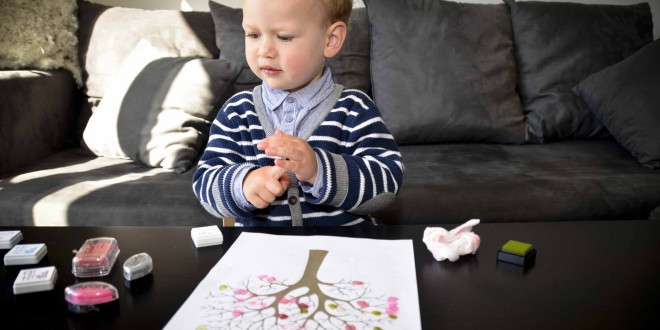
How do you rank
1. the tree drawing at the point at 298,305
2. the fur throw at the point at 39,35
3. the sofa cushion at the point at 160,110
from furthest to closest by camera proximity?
the fur throw at the point at 39,35 < the sofa cushion at the point at 160,110 < the tree drawing at the point at 298,305

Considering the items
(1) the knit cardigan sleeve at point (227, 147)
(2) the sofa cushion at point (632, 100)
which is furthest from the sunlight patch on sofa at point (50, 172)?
(2) the sofa cushion at point (632, 100)

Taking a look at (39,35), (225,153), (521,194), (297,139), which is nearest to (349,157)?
(297,139)

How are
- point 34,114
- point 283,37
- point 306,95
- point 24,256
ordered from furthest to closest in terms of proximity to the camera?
1. point 34,114
2. point 306,95
3. point 283,37
4. point 24,256

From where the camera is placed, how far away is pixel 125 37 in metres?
1.99

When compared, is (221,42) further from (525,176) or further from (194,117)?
(525,176)

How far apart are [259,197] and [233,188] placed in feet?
0.22

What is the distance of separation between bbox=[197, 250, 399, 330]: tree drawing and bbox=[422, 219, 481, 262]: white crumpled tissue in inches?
5.2

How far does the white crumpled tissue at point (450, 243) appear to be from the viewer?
0.67m

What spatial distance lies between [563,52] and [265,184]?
5.56 feet

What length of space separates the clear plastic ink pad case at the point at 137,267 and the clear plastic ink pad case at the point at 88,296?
0.05m

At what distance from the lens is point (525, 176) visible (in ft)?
5.15

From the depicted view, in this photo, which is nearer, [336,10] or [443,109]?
[336,10]

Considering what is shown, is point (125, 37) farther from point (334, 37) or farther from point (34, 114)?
point (334, 37)

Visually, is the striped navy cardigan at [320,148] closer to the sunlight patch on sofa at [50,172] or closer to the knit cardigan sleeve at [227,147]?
the knit cardigan sleeve at [227,147]
